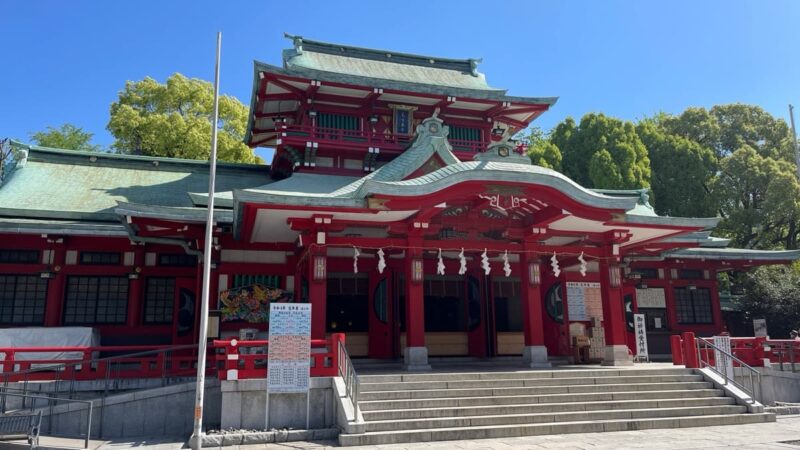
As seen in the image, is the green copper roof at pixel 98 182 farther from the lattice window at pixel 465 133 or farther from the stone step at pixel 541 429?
the stone step at pixel 541 429

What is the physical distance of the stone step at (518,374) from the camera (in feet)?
44.3

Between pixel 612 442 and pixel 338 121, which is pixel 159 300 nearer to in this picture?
pixel 338 121

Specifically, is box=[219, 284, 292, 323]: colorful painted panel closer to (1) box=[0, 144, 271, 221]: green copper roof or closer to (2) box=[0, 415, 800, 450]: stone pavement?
(1) box=[0, 144, 271, 221]: green copper roof

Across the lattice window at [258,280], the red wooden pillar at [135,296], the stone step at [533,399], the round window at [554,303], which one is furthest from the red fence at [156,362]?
the round window at [554,303]

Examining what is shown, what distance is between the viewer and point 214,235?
688 inches

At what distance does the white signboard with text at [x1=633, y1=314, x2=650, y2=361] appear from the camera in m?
21.6

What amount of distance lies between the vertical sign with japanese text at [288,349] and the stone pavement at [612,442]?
1315mm

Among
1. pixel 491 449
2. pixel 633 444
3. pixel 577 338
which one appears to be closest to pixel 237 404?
pixel 491 449

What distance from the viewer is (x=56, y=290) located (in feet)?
57.8

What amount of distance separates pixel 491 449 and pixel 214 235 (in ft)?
35.8

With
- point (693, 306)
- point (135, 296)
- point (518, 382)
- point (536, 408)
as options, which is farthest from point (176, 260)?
point (693, 306)

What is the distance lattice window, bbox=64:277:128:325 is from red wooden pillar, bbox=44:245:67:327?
21 cm

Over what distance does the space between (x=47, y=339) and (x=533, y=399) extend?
46.3ft

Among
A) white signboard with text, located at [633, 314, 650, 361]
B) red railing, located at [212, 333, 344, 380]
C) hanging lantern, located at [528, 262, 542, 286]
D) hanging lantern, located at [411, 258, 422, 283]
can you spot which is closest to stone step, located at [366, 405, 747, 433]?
red railing, located at [212, 333, 344, 380]
